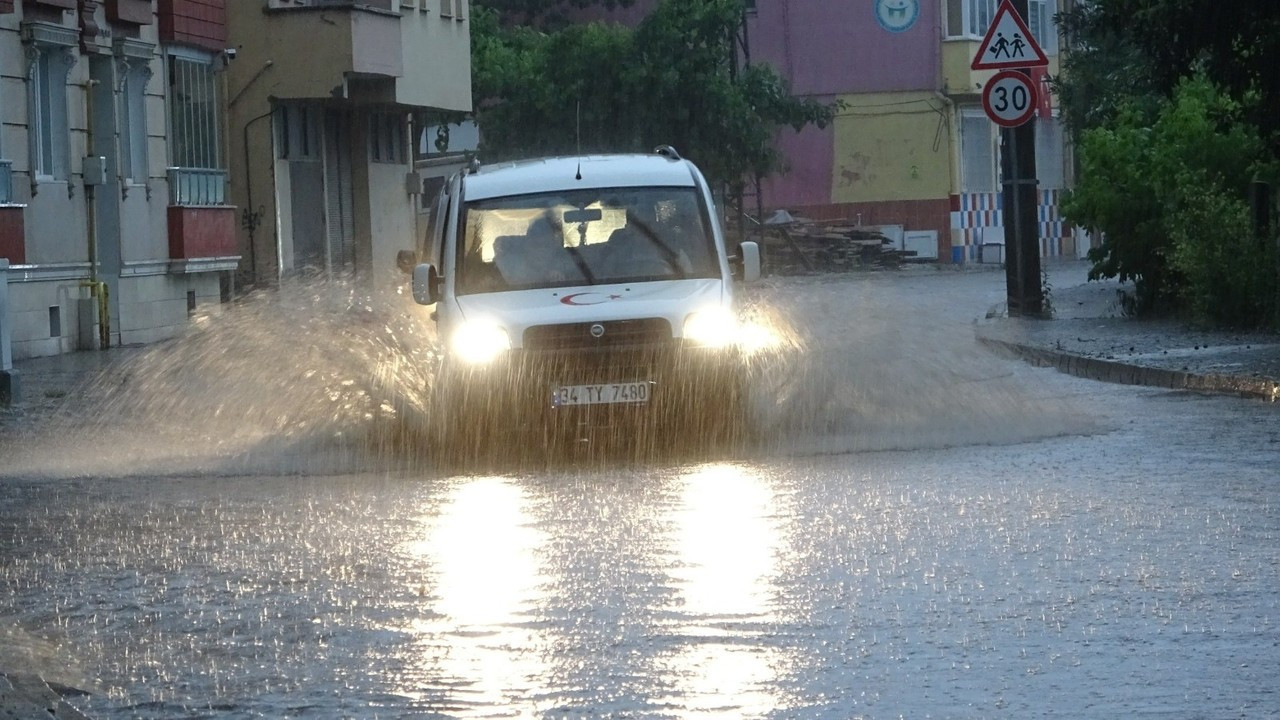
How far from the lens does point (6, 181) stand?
27891 mm

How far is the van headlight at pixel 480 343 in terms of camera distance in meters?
14.2

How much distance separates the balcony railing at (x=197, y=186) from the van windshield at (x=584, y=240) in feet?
63.8

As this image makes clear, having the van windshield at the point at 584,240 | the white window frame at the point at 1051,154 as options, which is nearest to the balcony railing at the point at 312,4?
the van windshield at the point at 584,240

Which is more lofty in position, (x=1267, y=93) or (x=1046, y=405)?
(x=1267, y=93)

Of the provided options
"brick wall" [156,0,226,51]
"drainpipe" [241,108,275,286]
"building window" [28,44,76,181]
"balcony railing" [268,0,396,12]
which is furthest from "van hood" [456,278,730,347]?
"drainpipe" [241,108,275,286]

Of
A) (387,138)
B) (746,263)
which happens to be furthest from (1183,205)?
(387,138)

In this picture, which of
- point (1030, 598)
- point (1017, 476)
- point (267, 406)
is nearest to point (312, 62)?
point (267, 406)

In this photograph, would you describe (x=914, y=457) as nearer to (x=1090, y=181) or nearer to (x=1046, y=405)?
(x=1046, y=405)

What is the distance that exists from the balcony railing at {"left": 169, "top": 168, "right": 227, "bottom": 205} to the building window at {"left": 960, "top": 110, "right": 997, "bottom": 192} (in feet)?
109

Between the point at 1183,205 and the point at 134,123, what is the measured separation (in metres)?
15.0

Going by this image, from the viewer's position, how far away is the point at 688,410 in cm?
1432

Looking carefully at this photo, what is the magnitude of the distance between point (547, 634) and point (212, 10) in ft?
97.3

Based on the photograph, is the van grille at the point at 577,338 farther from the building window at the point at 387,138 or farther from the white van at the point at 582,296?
the building window at the point at 387,138

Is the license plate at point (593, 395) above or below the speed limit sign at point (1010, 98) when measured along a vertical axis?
below
